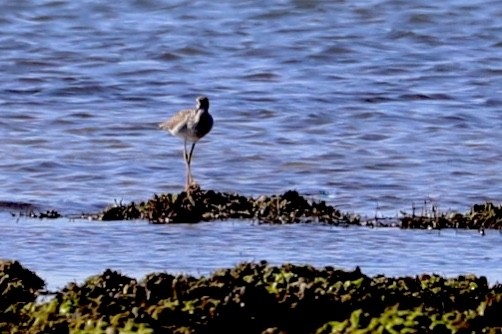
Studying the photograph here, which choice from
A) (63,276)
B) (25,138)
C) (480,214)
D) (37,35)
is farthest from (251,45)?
(63,276)

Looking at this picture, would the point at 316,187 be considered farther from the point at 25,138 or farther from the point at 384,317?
the point at 384,317

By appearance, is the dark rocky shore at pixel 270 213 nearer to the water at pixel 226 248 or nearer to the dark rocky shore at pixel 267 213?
the dark rocky shore at pixel 267 213

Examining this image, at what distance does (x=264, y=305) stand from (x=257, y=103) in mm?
8483

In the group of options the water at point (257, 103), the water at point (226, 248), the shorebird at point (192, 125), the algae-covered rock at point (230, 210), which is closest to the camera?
the water at point (226, 248)

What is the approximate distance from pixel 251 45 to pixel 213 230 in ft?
27.1

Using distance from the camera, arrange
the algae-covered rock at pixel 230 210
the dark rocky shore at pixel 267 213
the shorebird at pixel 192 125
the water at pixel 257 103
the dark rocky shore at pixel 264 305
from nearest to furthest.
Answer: the dark rocky shore at pixel 264 305 < the dark rocky shore at pixel 267 213 < the algae-covered rock at pixel 230 210 < the water at pixel 257 103 < the shorebird at pixel 192 125

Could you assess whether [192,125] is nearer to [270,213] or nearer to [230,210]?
[230,210]

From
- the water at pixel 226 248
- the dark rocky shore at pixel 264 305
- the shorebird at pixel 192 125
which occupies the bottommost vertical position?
the dark rocky shore at pixel 264 305

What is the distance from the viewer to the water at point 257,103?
10375 millimetres

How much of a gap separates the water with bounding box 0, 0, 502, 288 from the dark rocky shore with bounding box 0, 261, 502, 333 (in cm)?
169

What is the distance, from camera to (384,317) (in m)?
5.04

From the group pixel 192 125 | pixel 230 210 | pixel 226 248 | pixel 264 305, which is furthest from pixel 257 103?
pixel 264 305

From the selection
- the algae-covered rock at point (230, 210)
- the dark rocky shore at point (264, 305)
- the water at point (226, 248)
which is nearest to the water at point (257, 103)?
the water at point (226, 248)

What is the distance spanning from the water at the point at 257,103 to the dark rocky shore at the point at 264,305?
169cm
